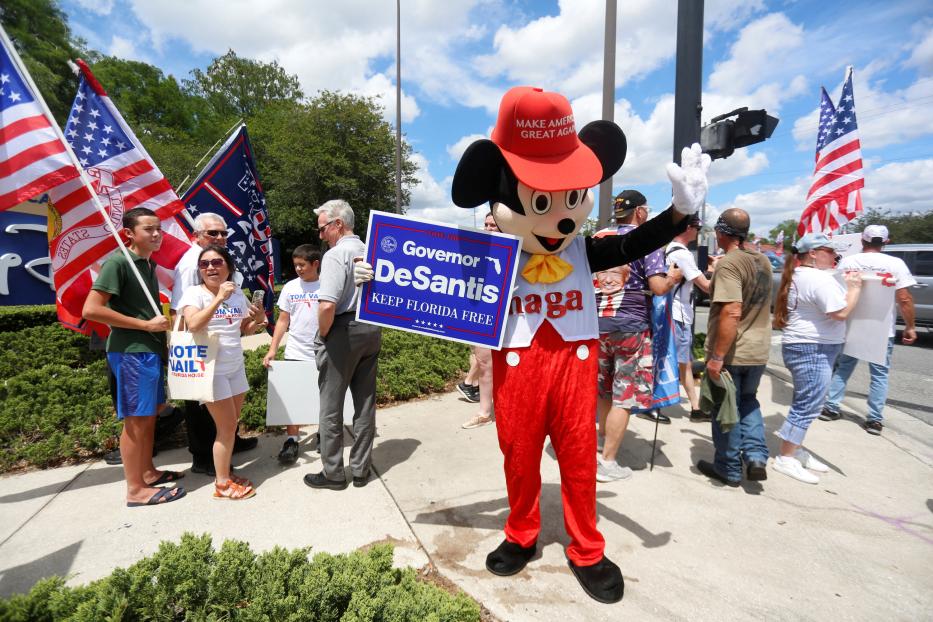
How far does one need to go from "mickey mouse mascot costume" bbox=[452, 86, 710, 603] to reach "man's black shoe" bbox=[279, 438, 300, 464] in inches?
82.6

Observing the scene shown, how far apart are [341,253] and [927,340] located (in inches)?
500

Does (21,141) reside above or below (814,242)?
above

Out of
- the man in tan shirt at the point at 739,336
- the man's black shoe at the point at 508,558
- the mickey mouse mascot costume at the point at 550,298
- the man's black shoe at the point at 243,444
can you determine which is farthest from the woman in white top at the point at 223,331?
the man in tan shirt at the point at 739,336

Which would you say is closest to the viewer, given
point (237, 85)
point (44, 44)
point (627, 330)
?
point (627, 330)

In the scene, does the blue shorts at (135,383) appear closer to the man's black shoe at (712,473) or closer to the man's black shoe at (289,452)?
the man's black shoe at (289,452)

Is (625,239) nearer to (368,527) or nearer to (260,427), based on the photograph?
(368,527)

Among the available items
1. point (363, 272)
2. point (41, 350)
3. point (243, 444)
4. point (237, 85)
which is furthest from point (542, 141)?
point (237, 85)

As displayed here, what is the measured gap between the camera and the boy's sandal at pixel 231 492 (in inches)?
126

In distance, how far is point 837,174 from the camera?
5.69 m

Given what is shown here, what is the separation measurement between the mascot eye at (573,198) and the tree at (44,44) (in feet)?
70.6

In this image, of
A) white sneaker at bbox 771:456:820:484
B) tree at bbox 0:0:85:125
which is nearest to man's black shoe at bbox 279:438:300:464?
white sneaker at bbox 771:456:820:484

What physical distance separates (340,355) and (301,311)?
1.03 meters

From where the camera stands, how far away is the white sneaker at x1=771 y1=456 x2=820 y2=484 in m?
3.48

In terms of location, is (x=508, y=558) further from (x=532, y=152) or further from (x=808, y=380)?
(x=808, y=380)
